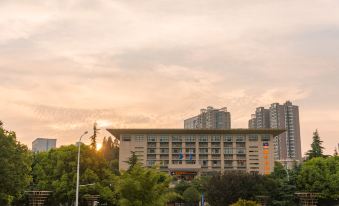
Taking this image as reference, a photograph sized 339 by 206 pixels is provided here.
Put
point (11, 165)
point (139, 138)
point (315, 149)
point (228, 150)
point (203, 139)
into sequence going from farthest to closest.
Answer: point (203, 139) → point (139, 138) → point (228, 150) → point (315, 149) → point (11, 165)

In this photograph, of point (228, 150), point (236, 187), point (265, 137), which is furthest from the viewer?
point (228, 150)

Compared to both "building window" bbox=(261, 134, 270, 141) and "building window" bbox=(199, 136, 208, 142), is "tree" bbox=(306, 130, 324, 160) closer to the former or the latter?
"building window" bbox=(261, 134, 270, 141)

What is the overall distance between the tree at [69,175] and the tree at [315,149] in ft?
156

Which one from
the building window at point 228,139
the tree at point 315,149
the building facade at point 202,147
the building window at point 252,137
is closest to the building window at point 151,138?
the building facade at point 202,147

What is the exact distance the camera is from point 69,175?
5275cm

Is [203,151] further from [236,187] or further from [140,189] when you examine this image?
[140,189]

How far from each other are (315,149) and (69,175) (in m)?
54.3

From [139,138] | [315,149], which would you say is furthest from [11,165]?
[139,138]

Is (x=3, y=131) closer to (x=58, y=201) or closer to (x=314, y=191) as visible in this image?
(x=58, y=201)

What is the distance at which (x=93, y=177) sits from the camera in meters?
52.3

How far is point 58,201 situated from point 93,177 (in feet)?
22.8

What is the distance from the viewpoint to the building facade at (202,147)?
118m

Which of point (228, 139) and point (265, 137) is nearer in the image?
point (265, 137)

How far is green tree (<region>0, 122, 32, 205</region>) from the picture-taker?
40.0 meters
